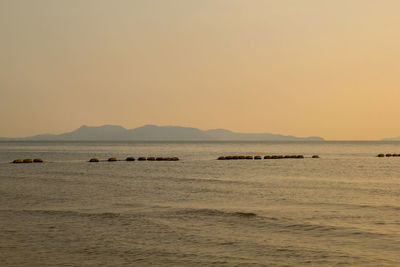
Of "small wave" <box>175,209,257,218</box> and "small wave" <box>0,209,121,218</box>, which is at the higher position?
"small wave" <box>175,209,257,218</box>

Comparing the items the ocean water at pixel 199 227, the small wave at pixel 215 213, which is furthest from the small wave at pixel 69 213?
the small wave at pixel 215 213

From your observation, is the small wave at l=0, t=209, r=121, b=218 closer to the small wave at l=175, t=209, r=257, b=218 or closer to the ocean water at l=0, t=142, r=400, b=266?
the ocean water at l=0, t=142, r=400, b=266

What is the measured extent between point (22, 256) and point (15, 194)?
77.8 ft

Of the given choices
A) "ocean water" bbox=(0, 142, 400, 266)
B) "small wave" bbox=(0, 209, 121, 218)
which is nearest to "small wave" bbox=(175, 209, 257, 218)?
"ocean water" bbox=(0, 142, 400, 266)

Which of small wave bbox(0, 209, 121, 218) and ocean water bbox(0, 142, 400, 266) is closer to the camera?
ocean water bbox(0, 142, 400, 266)

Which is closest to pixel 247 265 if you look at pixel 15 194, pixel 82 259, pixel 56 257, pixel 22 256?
pixel 82 259

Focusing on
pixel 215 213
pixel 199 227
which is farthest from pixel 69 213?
pixel 199 227

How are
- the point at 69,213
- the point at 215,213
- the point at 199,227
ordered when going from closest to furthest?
the point at 199,227, the point at 69,213, the point at 215,213

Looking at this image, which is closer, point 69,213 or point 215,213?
point 69,213

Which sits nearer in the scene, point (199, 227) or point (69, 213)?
point (199, 227)

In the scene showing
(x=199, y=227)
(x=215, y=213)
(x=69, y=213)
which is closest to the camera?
(x=199, y=227)

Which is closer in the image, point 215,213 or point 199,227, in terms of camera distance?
point 199,227

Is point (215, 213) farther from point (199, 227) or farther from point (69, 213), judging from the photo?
point (69, 213)

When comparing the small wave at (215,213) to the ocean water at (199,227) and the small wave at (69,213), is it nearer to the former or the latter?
the ocean water at (199,227)
